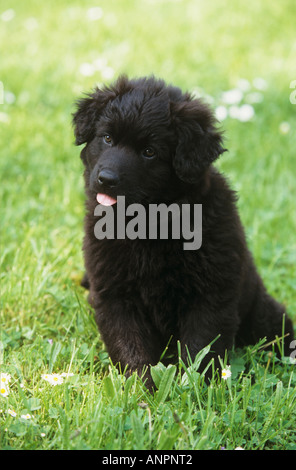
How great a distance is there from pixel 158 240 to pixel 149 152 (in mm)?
388

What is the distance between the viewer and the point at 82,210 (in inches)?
182

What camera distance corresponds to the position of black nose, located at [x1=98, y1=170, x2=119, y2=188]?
A: 105 inches

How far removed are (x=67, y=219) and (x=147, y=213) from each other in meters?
1.75

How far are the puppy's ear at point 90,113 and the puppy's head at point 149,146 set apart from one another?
0.10 ft

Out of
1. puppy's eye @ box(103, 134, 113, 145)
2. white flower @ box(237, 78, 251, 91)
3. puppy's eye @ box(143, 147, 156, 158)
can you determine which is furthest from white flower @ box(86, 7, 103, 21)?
puppy's eye @ box(143, 147, 156, 158)

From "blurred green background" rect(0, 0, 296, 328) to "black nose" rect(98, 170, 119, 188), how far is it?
3.46ft

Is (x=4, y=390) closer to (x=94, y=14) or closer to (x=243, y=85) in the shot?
(x=243, y=85)

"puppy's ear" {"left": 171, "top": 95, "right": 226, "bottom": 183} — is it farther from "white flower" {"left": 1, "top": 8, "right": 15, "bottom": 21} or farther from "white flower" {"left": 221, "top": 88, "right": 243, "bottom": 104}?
"white flower" {"left": 1, "top": 8, "right": 15, "bottom": 21}

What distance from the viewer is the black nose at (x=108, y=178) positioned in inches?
105

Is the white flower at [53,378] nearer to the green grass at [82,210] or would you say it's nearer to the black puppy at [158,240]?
the green grass at [82,210]

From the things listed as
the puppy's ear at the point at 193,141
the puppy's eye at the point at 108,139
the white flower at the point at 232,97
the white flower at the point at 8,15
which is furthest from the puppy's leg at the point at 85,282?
the white flower at the point at 8,15

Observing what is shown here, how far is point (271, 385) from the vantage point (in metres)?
2.77

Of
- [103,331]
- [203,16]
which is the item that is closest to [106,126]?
[103,331]

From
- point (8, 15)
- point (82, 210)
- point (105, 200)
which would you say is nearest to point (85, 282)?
point (105, 200)
